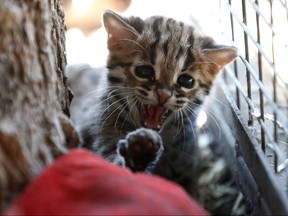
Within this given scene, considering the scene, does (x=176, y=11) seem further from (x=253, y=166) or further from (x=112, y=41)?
(x=253, y=166)

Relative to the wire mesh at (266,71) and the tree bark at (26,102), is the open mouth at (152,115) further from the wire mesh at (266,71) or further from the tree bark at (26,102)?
the tree bark at (26,102)

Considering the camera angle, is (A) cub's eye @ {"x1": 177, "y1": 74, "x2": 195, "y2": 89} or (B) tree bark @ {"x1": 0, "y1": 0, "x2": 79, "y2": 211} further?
(A) cub's eye @ {"x1": 177, "y1": 74, "x2": 195, "y2": 89}

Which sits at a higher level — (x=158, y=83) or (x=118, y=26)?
(x=118, y=26)

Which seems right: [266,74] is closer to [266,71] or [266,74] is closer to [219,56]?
[266,71]

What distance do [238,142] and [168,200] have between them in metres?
0.85

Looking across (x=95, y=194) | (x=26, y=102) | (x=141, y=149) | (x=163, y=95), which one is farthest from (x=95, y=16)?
(x=95, y=194)

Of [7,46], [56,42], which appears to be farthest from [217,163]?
[7,46]

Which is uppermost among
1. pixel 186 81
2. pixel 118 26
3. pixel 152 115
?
pixel 118 26

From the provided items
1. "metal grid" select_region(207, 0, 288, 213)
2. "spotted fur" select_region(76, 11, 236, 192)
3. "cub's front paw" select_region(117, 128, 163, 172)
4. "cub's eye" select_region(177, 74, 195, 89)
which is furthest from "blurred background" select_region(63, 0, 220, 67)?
"cub's front paw" select_region(117, 128, 163, 172)

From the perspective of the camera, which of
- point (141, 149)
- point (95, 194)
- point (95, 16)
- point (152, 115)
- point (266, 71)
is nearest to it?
point (95, 194)

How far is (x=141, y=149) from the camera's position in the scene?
1.43m

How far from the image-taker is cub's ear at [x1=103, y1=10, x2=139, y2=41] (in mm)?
1835

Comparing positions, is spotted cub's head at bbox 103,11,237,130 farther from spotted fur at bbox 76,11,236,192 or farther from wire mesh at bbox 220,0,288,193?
wire mesh at bbox 220,0,288,193

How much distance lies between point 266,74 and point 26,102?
1.09m
